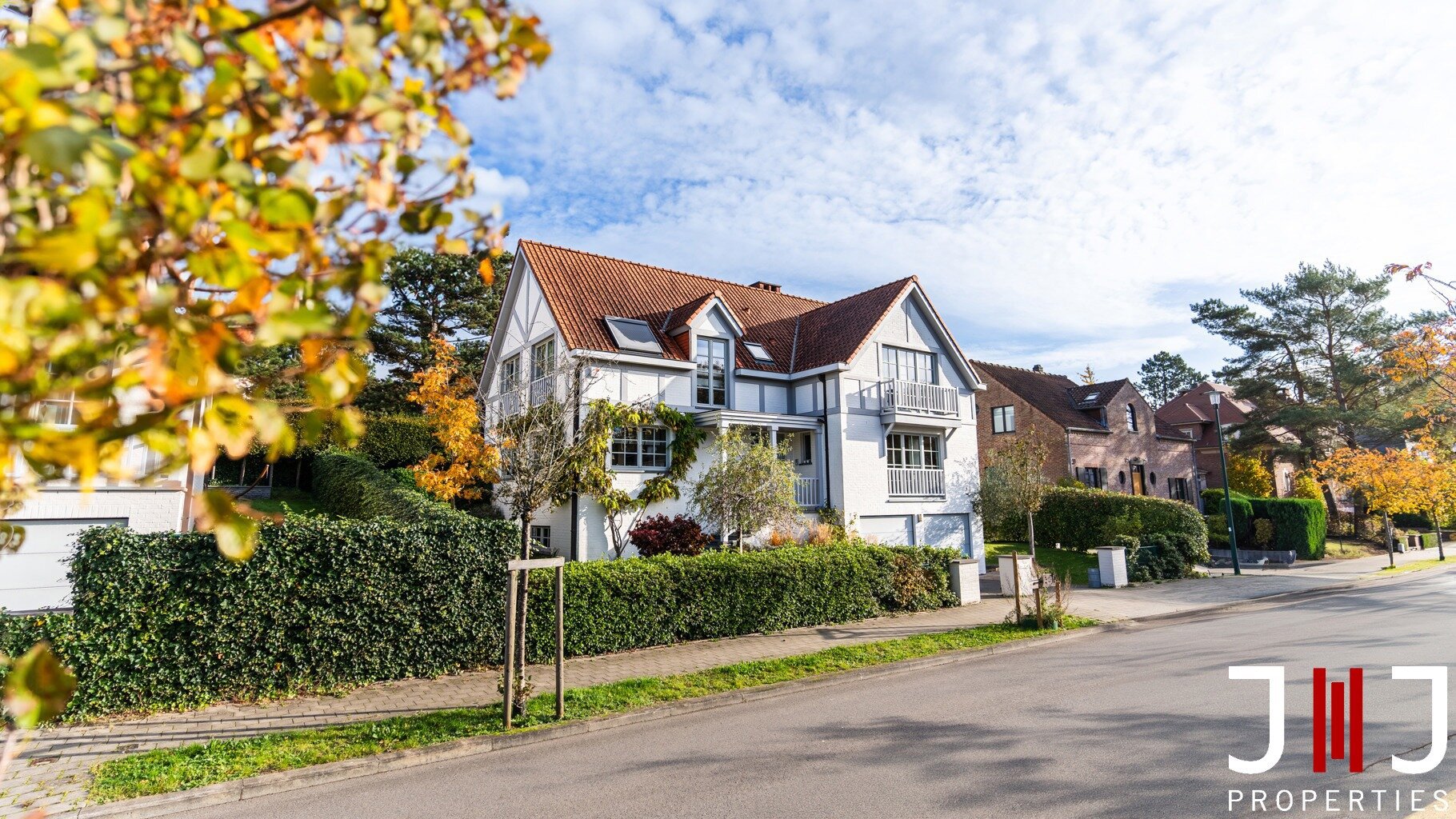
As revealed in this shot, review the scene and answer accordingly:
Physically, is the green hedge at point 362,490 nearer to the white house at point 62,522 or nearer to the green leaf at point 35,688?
the white house at point 62,522

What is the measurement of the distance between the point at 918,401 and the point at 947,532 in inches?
181

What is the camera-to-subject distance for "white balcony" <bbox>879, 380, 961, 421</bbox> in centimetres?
2422

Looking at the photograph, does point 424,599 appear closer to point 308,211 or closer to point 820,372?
point 308,211

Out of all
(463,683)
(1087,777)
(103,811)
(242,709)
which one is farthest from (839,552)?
(103,811)

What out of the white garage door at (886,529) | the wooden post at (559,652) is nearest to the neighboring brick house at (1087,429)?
the white garage door at (886,529)

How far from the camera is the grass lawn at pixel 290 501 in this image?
26.5 m

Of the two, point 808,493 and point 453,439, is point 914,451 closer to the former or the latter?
point 808,493

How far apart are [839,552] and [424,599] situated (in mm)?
8331

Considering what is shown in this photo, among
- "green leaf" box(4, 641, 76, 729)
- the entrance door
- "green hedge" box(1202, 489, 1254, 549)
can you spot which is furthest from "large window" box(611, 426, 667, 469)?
the entrance door

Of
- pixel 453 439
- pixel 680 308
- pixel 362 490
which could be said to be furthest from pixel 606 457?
pixel 362 490

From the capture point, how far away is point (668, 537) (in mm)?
19438

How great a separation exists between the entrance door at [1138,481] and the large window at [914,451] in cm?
2072

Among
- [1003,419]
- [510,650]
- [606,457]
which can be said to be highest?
[1003,419]

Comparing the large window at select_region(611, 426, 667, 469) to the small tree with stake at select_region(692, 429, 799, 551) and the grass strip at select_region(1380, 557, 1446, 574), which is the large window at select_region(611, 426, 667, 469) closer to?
the small tree with stake at select_region(692, 429, 799, 551)
